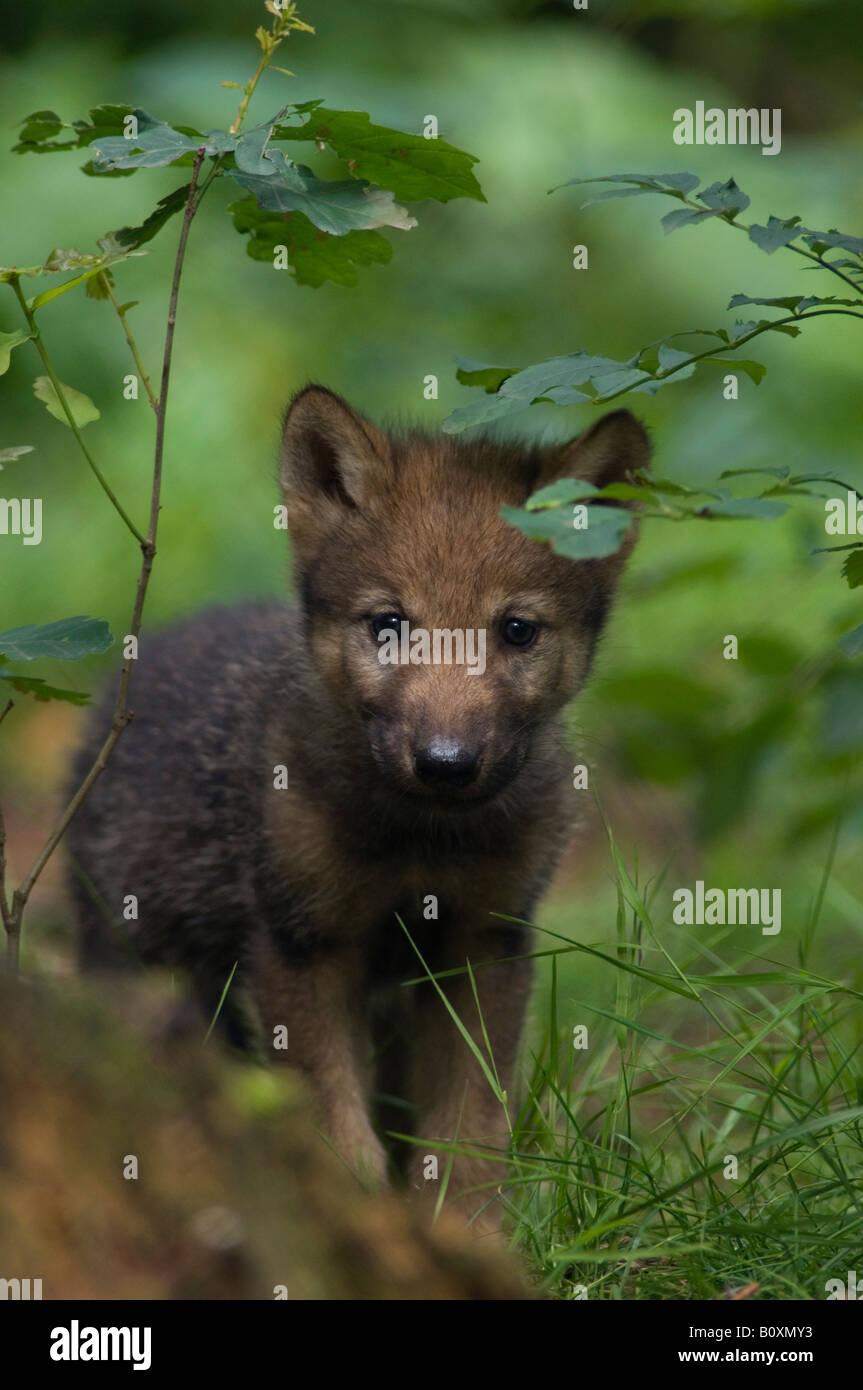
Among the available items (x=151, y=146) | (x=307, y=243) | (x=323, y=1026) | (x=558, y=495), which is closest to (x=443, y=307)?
(x=307, y=243)

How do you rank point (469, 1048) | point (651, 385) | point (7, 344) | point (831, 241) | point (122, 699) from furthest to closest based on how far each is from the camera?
point (469, 1048), point (122, 699), point (7, 344), point (831, 241), point (651, 385)

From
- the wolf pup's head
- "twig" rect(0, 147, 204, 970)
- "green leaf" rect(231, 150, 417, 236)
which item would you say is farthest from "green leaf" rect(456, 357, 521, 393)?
the wolf pup's head

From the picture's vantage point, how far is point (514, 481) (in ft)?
14.8

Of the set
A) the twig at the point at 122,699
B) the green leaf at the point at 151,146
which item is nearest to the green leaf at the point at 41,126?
the green leaf at the point at 151,146

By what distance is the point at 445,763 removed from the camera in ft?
12.4

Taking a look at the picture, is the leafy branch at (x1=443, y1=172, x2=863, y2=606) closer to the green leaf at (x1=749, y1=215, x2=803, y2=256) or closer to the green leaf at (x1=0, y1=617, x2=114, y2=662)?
the green leaf at (x1=749, y1=215, x2=803, y2=256)

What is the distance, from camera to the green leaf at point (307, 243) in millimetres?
3713

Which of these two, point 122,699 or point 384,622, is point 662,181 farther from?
point 122,699

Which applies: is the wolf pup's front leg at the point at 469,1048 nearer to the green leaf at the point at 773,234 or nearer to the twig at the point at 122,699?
the twig at the point at 122,699

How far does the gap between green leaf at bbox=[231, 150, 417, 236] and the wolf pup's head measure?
111cm

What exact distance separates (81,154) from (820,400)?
5167 millimetres

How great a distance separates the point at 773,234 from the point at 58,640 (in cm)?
176

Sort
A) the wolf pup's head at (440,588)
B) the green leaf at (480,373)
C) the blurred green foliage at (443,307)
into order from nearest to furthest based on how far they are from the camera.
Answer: the green leaf at (480,373)
the wolf pup's head at (440,588)
the blurred green foliage at (443,307)
